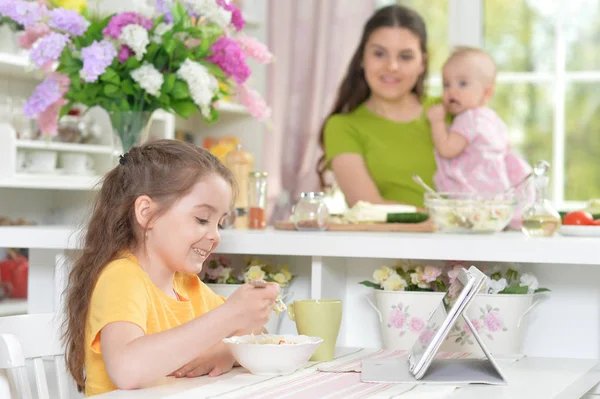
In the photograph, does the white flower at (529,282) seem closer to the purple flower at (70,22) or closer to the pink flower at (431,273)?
the pink flower at (431,273)

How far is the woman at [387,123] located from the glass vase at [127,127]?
1125 millimetres

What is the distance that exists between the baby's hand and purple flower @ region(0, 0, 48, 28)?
4.77 feet

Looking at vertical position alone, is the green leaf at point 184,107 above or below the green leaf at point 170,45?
below

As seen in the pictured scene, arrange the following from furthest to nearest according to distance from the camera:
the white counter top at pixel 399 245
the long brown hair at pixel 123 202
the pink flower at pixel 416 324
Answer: the pink flower at pixel 416 324
the white counter top at pixel 399 245
the long brown hair at pixel 123 202

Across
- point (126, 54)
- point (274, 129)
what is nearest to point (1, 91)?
point (274, 129)

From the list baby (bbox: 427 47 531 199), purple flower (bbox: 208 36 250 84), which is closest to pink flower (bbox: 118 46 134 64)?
purple flower (bbox: 208 36 250 84)

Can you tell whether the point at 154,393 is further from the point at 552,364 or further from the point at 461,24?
the point at 461,24

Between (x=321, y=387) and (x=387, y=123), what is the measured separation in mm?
2089

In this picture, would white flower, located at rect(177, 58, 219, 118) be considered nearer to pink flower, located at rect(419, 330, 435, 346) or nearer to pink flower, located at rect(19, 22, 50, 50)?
pink flower, located at rect(19, 22, 50, 50)

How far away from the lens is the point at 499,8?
13.6ft

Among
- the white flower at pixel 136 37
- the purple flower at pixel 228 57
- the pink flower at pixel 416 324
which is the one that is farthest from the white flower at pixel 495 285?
the white flower at pixel 136 37

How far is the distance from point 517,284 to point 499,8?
102 inches

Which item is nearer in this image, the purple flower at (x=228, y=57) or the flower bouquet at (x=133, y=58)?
the flower bouquet at (x=133, y=58)

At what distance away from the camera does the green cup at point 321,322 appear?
154cm
